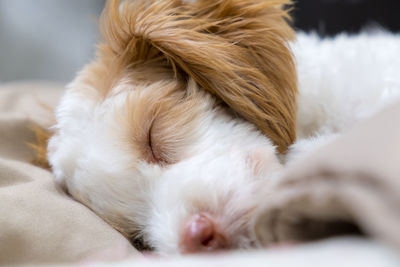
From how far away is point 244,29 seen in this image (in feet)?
3.48

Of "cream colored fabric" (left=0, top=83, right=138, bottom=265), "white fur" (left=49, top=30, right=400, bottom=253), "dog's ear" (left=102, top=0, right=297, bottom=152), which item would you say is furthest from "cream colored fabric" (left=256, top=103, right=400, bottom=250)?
"dog's ear" (left=102, top=0, right=297, bottom=152)

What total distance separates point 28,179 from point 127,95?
30 centimetres

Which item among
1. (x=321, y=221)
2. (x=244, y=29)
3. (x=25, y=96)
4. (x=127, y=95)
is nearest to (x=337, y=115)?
(x=244, y=29)

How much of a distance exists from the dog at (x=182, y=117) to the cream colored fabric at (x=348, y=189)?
29 centimetres

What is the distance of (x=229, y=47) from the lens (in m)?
1.02

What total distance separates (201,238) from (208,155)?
0.21 meters

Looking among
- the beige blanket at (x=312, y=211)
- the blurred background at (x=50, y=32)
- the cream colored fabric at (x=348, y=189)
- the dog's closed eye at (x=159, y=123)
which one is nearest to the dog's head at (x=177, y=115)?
the dog's closed eye at (x=159, y=123)

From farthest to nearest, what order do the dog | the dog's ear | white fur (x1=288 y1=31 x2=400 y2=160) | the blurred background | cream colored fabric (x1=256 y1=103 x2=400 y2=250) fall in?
the blurred background < white fur (x1=288 y1=31 x2=400 y2=160) < the dog's ear < the dog < cream colored fabric (x1=256 y1=103 x2=400 y2=250)

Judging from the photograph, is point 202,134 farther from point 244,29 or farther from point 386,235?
point 386,235

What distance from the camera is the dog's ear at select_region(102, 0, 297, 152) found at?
100 centimetres

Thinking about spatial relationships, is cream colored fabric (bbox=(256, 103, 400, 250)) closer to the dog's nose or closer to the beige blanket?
the beige blanket

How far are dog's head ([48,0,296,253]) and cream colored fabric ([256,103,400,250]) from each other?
0.30m

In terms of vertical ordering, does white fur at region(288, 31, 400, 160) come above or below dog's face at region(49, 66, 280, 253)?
above

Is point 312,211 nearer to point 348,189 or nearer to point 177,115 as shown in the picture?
point 348,189
